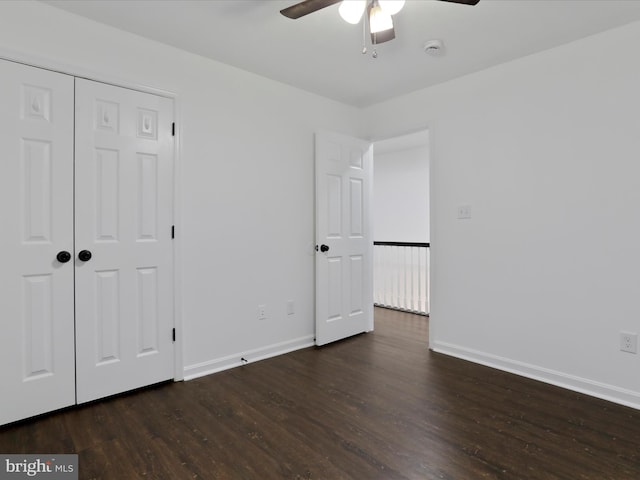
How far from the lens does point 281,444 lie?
1.96 meters

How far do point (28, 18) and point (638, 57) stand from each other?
3.76m

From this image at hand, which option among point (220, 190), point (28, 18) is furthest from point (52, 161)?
point (220, 190)

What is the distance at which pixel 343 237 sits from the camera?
3824 mm

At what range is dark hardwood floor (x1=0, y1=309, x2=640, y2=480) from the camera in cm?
176

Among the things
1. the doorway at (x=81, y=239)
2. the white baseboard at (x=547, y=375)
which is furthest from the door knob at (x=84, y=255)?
the white baseboard at (x=547, y=375)

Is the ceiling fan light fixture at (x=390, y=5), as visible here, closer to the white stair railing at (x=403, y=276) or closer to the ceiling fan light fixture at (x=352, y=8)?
the ceiling fan light fixture at (x=352, y=8)

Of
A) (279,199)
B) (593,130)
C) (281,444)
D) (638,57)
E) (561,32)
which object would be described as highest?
(561,32)

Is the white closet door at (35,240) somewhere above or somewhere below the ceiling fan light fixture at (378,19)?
below

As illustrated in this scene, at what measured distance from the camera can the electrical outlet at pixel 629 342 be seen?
2414 millimetres

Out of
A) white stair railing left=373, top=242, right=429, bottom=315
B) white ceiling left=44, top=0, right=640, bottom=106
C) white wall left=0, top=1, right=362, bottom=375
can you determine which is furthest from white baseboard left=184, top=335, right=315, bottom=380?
white ceiling left=44, top=0, right=640, bottom=106

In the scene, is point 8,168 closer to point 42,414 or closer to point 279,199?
point 42,414

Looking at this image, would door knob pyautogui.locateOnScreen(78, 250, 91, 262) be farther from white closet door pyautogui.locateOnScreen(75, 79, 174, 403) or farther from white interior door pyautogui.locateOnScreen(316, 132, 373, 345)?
white interior door pyautogui.locateOnScreen(316, 132, 373, 345)

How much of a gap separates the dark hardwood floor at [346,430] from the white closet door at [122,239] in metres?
0.27

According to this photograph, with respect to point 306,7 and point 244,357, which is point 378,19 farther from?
point 244,357
